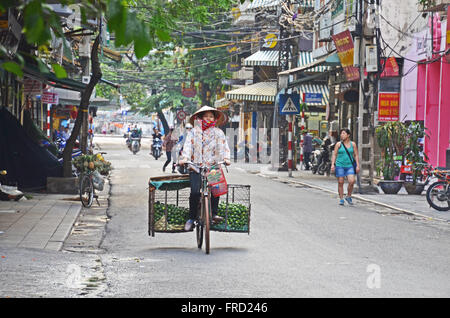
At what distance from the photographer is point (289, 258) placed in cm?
984

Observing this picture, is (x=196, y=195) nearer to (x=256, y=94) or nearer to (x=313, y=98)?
(x=313, y=98)

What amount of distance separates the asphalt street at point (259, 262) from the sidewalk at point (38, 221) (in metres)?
0.67

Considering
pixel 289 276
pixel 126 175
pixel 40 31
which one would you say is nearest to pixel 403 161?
pixel 126 175

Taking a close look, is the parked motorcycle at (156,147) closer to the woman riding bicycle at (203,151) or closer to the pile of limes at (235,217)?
the woman riding bicycle at (203,151)

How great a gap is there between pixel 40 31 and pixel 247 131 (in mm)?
55850

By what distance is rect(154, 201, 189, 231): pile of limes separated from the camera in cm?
1066

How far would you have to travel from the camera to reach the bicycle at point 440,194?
55.3 ft

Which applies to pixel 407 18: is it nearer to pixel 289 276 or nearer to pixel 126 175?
pixel 126 175

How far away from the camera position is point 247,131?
5956cm

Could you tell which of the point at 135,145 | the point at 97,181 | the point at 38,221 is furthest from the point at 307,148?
the point at 38,221

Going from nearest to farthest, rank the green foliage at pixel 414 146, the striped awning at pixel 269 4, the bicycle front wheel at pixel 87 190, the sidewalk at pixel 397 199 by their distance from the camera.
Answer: the sidewalk at pixel 397 199
the bicycle front wheel at pixel 87 190
the green foliage at pixel 414 146
the striped awning at pixel 269 4

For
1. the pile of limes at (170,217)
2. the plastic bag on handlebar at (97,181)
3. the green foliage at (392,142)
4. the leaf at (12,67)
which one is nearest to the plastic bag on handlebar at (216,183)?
the pile of limes at (170,217)

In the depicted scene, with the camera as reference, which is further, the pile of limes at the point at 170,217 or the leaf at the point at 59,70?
the pile of limes at the point at 170,217

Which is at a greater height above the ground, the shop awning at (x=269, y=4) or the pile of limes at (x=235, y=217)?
the shop awning at (x=269, y=4)
